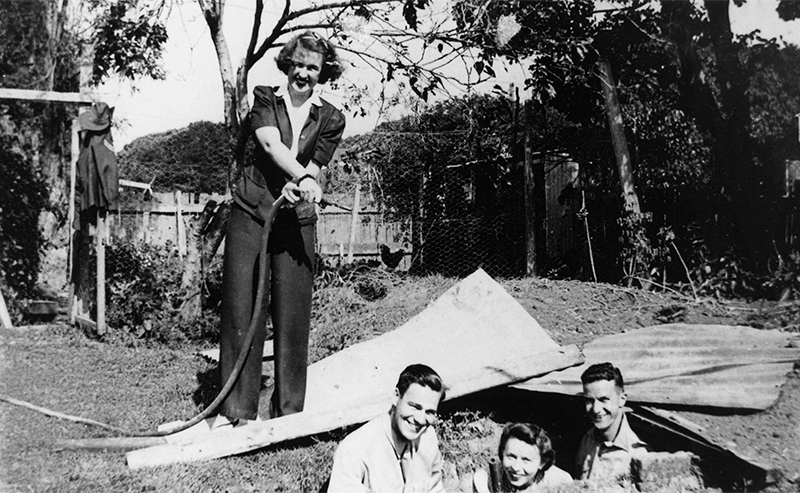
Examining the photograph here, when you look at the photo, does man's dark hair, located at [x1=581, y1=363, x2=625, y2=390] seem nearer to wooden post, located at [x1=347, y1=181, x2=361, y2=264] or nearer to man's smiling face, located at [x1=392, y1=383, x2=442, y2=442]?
man's smiling face, located at [x1=392, y1=383, x2=442, y2=442]

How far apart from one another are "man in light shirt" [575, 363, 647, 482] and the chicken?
4806 mm

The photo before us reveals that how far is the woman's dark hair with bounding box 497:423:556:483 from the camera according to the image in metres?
3.03

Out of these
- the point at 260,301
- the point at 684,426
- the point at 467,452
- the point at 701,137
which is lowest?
the point at 467,452

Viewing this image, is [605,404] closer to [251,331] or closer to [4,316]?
[251,331]

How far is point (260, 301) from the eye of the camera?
297cm

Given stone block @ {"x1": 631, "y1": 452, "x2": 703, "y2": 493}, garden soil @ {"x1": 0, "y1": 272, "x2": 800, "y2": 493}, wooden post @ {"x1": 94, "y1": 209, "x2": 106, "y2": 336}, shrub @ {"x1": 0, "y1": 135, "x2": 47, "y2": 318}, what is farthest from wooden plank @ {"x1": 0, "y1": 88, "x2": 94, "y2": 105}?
stone block @ {"x1": 631, "y1": 452, "x2": 703, "y2": 493}

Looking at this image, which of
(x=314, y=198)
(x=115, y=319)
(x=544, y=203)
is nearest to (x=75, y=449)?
(x=314, y=198)

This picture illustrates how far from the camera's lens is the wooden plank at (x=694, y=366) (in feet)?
10.1

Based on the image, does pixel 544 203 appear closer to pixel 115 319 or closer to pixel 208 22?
pixel 208 22

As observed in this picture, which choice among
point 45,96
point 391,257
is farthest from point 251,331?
point 391,257

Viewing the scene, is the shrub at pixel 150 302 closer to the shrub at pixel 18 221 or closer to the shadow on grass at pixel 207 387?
the shrub at pixel 18 221

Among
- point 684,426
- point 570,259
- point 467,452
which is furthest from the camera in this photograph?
point 570,259

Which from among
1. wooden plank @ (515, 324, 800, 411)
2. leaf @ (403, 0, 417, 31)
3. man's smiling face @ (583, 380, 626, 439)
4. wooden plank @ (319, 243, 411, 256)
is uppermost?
leaf @ (403, 0, 417, 31)

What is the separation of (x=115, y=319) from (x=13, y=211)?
214cm
